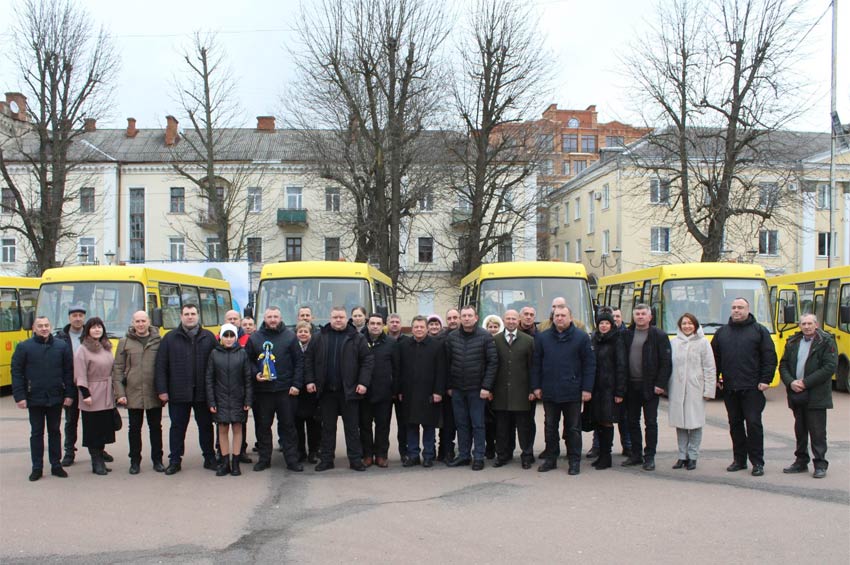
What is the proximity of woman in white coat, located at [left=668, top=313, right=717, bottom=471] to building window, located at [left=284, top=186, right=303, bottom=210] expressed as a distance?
45601 millimetres

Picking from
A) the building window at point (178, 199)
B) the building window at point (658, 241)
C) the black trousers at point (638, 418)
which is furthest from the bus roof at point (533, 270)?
the building window at point (178, 199)

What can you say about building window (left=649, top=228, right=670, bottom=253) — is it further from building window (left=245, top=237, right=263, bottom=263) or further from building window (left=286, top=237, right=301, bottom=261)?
building window (left=245, top=237, right=263, bottom=263)

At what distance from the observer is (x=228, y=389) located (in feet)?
29.5

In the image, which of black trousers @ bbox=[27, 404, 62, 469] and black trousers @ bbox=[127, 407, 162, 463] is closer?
black trousers @ bbox=[27, 404, 62, 469]

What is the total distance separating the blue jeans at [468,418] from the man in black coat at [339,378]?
1087mm

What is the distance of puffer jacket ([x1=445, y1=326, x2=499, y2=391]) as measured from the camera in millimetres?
9352

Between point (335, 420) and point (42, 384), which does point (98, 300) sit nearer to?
point (42, 384)

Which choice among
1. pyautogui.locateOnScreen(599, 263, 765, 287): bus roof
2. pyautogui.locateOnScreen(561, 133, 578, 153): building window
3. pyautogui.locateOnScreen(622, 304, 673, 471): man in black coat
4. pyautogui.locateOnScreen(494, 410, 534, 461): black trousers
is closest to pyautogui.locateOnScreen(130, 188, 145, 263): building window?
pyautogui.locateOnScreen(599, 263, 765, 287): bus roof

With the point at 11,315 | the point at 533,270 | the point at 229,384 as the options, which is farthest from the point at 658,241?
the point at 229,384

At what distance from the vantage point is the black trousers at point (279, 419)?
9227 millimetres

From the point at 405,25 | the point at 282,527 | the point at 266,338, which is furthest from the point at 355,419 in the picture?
the point at 405,25

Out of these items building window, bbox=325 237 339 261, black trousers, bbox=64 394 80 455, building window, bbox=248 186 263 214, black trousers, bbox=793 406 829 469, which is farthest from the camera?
building window, bbox=325 237 339 261

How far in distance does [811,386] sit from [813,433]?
20.2 inches

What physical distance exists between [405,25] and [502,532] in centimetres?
2407
